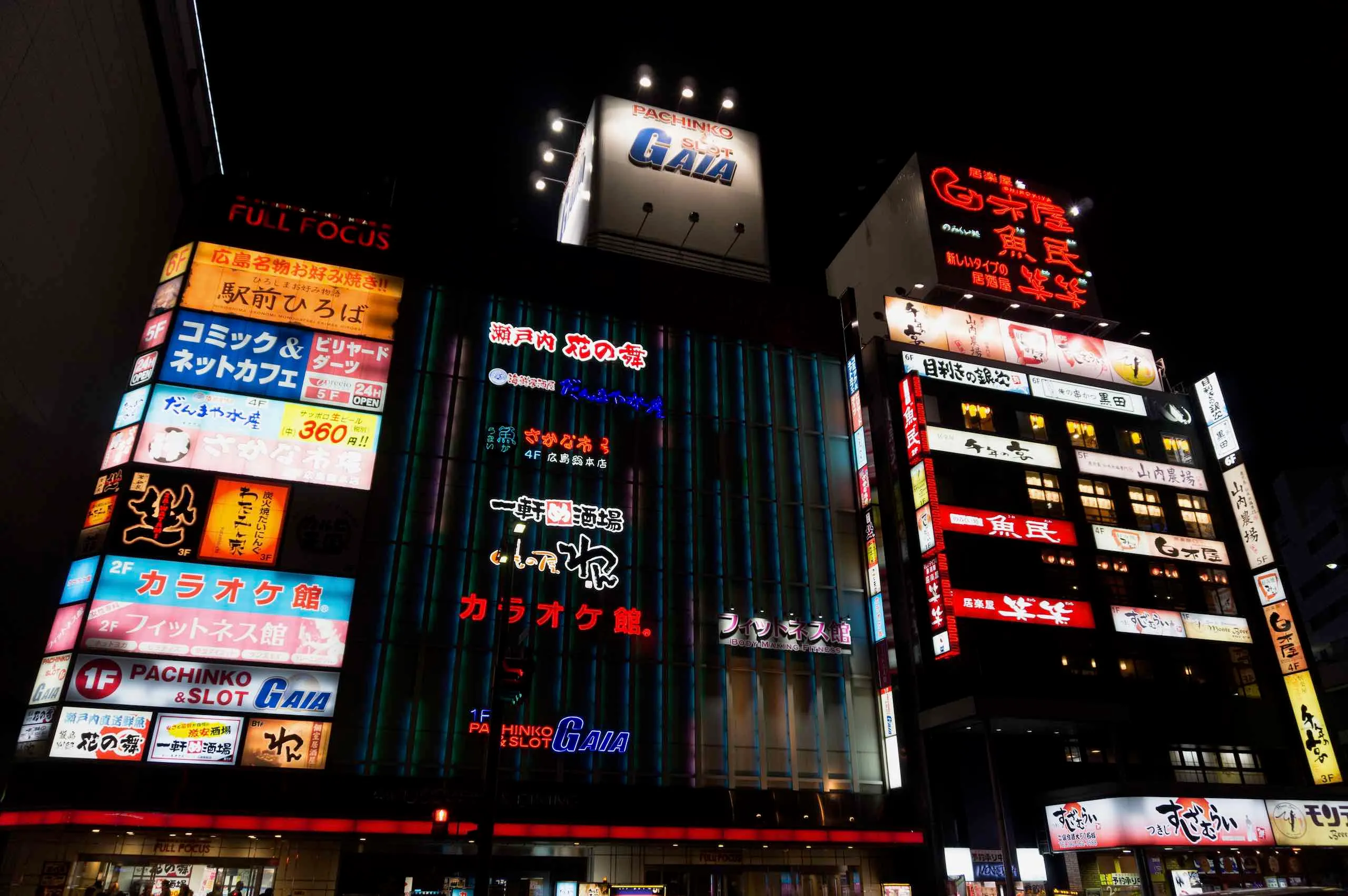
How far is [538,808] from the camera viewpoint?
75.9 ft

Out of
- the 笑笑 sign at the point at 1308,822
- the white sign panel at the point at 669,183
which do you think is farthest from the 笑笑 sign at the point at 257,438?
the 笑笑 sign at the point at 1308,822

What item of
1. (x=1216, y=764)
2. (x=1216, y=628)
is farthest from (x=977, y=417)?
(x=1216, y=764)

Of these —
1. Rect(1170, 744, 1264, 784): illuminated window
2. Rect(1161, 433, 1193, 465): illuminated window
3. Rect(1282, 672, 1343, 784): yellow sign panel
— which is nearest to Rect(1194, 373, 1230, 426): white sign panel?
Rect(1161, 433, 1193, 465): illuminated window

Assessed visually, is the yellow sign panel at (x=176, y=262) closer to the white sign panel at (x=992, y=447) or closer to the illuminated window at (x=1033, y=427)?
the white sign panel at (x=992, y=447)

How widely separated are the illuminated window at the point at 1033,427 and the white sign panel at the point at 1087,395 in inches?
42.7

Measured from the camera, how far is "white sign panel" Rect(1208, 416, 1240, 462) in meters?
34.6

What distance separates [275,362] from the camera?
26.8 metres

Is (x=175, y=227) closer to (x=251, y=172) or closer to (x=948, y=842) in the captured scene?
(x=251, y=172)

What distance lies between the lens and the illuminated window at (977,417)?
3350 cm

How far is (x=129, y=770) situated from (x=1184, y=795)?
31.0m

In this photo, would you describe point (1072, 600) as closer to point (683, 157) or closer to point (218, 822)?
point (683, 157)

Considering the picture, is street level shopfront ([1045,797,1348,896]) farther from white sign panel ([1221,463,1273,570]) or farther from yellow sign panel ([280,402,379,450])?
yellow sign panel ([280,402,379,450])

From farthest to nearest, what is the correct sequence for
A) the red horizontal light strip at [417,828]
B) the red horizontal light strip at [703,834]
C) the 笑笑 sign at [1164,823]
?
the 笑笑 sign at [1164,823] < the red horizontal light strip at [703,834] < the red horizontal light strip at [417,828]

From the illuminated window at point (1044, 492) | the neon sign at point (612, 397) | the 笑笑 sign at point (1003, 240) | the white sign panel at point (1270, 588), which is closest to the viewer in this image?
the neon sign at point (612, 397)
